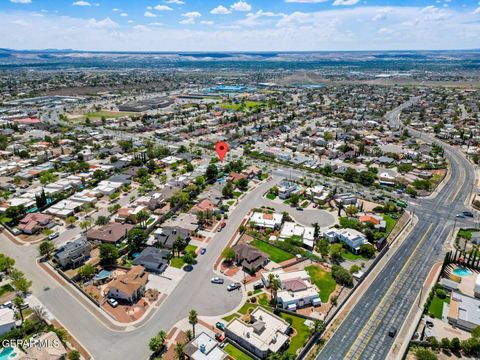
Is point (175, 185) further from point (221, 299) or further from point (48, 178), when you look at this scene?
point (221, 299)

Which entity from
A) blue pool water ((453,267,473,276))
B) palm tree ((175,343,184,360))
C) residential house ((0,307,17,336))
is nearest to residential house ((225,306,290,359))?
palm tree ((175,343,184,360))

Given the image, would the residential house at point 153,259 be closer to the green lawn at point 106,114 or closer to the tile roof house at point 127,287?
the tile roof house at point 127,287

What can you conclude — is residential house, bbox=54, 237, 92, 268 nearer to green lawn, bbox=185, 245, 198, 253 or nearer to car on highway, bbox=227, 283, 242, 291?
green lawn, bbox=185, 245, 198, 253

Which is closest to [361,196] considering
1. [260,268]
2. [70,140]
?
[260,268]

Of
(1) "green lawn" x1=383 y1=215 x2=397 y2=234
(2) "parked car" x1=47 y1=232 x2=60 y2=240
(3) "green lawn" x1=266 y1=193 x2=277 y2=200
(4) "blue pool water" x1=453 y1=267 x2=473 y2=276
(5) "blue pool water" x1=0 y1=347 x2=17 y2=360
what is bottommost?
(4) "blue pool water" x1=453 y1=267 x2=473 y2=276

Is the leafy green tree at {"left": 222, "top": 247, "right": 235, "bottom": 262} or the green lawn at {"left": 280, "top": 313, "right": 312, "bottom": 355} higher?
the leafy green tree at {"left": 222, "top": 247, "right": 235, "bottom": 262}

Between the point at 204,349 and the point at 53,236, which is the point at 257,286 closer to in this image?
the point at 204,349

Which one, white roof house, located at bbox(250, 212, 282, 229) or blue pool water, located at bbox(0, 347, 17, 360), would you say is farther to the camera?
white roof house, located at bbox(250, 212, 282, 229)
